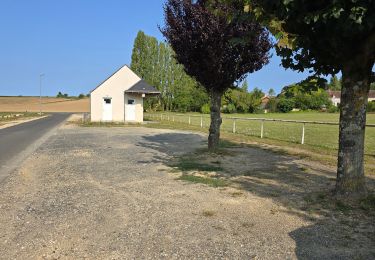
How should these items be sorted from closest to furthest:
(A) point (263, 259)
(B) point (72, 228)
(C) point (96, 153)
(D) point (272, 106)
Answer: (A) point (263, 259) → (B) point (72, 228) → (C) point (96, 153) → (D) point (272, 106)

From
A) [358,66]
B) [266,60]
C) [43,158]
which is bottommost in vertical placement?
[43,158]

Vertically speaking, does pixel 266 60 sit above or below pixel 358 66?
above

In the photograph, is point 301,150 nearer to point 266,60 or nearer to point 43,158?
point 266,60

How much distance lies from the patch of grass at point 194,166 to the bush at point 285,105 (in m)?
72.2

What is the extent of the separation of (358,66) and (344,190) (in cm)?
190

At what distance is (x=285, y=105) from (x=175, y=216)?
255 ft

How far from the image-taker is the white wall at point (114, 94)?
34.4 m

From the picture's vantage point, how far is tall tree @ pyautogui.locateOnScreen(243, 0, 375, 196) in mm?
5270

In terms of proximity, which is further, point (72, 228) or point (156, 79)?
point (156, 79)

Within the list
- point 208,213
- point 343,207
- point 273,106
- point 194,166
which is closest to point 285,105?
point 273,106

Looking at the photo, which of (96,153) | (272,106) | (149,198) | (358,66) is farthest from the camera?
(272,106)

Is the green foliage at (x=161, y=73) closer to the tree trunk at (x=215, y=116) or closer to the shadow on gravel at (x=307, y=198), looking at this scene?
the tree trunk at (x=215, y=116)

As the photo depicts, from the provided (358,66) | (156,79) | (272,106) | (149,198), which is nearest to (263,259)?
(149,198)

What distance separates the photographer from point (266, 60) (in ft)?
39.1
